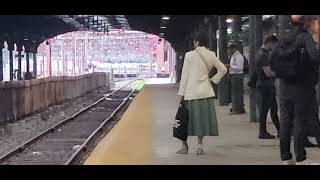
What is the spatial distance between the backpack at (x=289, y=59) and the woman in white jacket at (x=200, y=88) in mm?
1912

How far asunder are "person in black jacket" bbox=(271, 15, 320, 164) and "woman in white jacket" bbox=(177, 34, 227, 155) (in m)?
1.79

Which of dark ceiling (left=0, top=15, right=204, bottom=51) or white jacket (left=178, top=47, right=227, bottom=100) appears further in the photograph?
dark ceiling (left=0, top=15, right=204, bottom=51)

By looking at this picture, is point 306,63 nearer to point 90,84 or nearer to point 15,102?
point 15,102

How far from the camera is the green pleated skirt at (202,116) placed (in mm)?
7988

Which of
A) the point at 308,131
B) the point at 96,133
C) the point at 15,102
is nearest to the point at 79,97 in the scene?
the point at 15,102

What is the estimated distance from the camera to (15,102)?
1773 centimetres

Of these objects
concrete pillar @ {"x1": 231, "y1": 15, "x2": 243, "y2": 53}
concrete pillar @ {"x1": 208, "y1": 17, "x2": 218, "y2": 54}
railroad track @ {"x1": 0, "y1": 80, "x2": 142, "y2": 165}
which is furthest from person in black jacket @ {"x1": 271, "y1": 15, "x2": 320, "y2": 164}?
concrete pillar @ {"x1": 208, "y1": 17, "x2": 218, "y2": 54}

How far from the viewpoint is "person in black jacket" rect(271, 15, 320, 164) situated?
590 cm

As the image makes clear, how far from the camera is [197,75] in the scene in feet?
26.2

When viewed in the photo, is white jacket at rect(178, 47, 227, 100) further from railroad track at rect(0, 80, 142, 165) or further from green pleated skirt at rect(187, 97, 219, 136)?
railroad track at rect(0, 80, 142, 165)

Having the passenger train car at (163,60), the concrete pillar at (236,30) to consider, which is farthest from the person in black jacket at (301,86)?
the passenger train car at (163,60)
